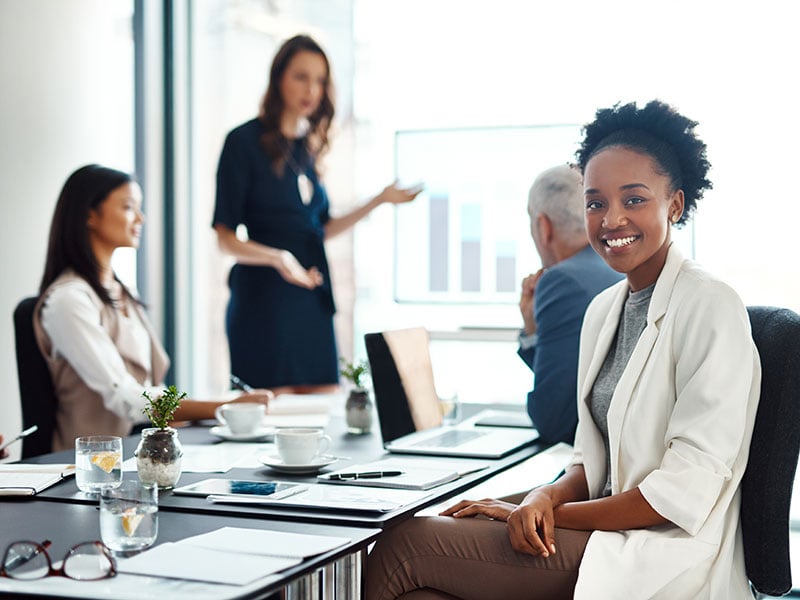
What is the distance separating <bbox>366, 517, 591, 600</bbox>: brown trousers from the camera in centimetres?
165

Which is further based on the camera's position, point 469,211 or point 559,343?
point 469,211

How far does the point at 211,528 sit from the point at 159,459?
1.05 ft

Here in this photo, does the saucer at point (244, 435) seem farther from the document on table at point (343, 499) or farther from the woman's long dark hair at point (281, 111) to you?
the woman's long dark hair at point (281, 111)

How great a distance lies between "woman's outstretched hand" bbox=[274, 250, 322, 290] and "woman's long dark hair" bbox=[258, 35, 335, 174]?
13.2 inches

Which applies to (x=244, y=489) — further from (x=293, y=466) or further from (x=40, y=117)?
(x=40, y=117)

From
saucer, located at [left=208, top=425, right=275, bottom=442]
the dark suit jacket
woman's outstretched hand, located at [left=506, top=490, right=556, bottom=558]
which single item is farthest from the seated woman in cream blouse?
woman's outstretched hand, located at [left=506, top=490, right=556, bottom=558]

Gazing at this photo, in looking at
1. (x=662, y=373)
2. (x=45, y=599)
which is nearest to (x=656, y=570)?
(x=662, y=373)

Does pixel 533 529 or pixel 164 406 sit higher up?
pixel 164 406

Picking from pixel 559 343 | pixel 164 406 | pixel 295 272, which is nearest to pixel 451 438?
pixel 559 343

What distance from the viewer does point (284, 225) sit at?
3941 millimetres

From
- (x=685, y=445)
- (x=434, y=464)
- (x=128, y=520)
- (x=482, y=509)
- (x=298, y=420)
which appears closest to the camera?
(x=128, y=520)

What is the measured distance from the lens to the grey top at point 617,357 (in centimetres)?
186

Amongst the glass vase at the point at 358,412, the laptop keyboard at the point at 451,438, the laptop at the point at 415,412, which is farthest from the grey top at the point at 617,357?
the glass vase at the point at 358,412

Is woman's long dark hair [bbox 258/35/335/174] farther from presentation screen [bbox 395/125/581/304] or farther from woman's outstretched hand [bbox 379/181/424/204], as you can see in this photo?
presentation screen [bbox 395/125/581/304]
